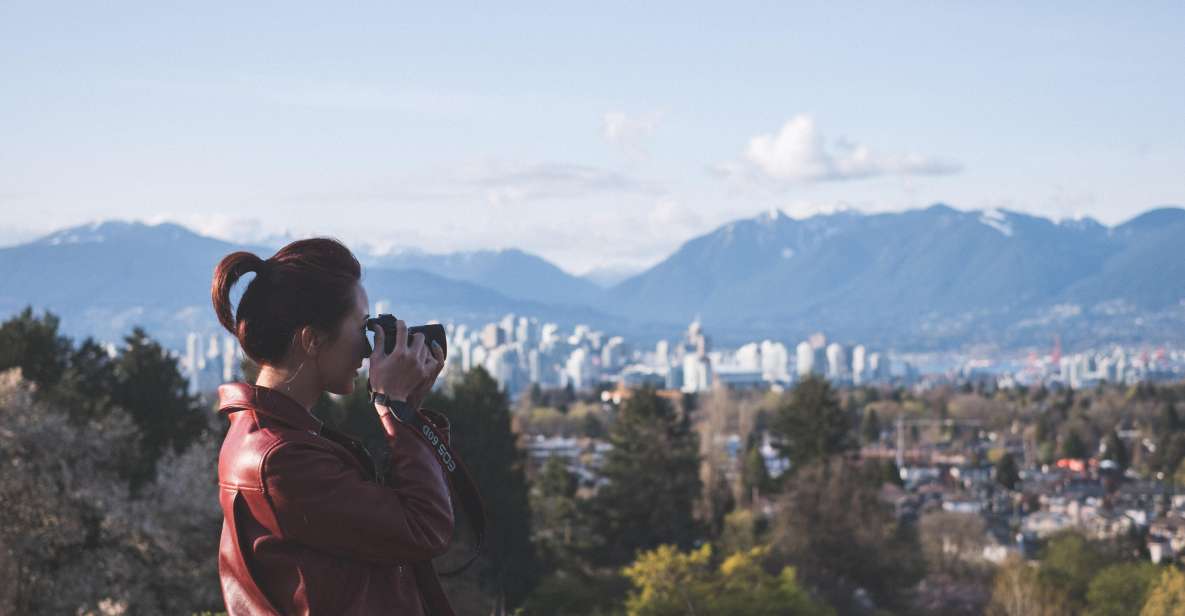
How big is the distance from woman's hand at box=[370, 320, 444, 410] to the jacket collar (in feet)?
0.34

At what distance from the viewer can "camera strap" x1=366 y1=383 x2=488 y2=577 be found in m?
2.10

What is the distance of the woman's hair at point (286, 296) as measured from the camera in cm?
207

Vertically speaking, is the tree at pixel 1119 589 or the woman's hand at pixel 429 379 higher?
the woman's hand at pixel 429 379

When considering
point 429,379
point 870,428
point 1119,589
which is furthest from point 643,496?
point 870,428

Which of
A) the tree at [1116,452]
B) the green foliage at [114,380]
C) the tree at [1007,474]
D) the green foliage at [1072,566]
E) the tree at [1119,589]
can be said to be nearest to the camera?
the green foliage at [114,380]

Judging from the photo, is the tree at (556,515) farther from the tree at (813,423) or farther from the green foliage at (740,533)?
the tree at (813,423)

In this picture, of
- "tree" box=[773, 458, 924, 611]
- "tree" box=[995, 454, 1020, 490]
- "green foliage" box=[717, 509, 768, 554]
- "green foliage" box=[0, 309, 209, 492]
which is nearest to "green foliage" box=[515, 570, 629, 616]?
"tree" box=[773, 458, 924, 611]

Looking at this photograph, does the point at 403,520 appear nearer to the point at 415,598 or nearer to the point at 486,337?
the point at 415,598

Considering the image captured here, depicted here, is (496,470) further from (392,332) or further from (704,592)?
(392,332)

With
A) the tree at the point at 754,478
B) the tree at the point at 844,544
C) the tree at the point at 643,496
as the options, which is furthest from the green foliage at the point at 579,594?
the tree at the point at 754,478

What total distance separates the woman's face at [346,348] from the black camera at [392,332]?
0.01 metres

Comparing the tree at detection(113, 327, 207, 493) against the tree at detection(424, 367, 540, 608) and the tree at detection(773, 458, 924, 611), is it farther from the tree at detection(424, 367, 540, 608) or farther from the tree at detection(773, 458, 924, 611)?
the tree at detection(773, 458, 924, 611)

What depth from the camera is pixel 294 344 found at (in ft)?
6.86

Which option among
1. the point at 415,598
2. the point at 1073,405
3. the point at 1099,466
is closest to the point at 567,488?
the point at 415,598
